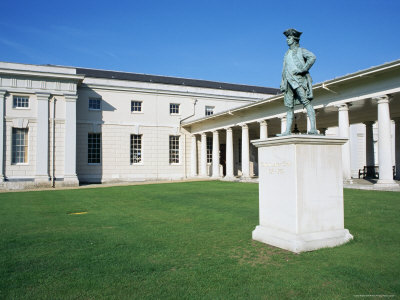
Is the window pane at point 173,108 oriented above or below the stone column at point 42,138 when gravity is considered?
above

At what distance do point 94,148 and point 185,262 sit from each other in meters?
27.1

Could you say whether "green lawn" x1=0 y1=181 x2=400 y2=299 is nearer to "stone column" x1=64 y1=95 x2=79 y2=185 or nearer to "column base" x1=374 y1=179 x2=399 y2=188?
"column base" x1=374 y1=179 x2=399 y2=188

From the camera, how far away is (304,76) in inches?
274

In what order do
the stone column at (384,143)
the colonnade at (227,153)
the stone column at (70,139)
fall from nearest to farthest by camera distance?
the stone column at (384,143) → the colonnade at (227,153) → the stone column at (70,139)

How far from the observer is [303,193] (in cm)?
619

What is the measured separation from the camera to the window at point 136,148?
3278 centimetres

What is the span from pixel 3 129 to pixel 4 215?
57.3 ft

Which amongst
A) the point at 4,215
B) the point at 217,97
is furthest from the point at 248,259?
the point at 217,97

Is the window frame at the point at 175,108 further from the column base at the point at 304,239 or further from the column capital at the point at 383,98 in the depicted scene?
the column base at the point at 304,239

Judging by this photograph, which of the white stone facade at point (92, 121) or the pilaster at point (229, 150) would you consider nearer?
the white stone facade at point (92, 121)

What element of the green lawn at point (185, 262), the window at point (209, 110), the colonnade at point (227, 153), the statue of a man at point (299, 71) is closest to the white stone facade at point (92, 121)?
the window at point (209, 110)

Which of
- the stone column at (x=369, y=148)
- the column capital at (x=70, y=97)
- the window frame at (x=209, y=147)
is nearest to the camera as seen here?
the stone column at (x=369, y=148)

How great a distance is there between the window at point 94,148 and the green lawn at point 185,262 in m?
21.7

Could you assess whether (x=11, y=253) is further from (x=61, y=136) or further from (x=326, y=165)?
(x=61, y=136)
